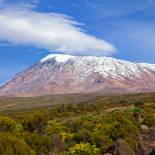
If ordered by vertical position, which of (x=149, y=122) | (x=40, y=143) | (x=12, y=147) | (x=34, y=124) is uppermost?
(x=34, y=124)

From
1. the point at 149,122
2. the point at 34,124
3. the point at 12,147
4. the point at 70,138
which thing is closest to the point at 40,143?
the point at 12,147

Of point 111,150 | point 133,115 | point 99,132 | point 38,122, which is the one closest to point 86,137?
point 99,132

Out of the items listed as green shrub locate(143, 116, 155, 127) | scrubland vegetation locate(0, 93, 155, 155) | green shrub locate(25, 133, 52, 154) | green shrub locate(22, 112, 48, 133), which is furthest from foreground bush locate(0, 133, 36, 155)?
green shrub locate(143, 116, 155, 127)

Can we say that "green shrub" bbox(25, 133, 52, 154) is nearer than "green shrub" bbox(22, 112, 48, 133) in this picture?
Yes

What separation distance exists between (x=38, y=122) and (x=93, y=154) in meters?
17.2

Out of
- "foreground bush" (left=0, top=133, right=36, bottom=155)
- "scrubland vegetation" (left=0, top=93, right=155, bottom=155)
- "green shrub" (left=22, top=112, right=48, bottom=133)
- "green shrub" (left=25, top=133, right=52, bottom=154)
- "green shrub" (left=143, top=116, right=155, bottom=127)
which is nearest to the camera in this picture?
"foreground bush" (left=0, top=133, right=36, bottom=155)

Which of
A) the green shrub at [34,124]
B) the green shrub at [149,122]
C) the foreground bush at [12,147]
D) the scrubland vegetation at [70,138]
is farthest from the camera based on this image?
the green shrub at [34,124]

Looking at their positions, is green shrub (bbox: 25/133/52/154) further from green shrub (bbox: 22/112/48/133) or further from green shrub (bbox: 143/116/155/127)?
green shrub (bbox: 143/116/155/127)

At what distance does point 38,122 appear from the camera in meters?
44.4

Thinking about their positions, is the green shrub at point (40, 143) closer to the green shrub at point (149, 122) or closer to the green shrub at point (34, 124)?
the green shrub at point (34, 124)

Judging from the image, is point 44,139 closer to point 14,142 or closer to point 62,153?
point 62,153

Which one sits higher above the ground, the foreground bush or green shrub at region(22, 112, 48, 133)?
green shrub at region(22, 112, 48, 133)

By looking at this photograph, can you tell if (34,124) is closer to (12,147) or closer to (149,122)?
(149,122)

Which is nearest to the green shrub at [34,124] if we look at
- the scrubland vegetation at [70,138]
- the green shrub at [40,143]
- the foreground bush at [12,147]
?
the scrubland vegetation at [70,138]
